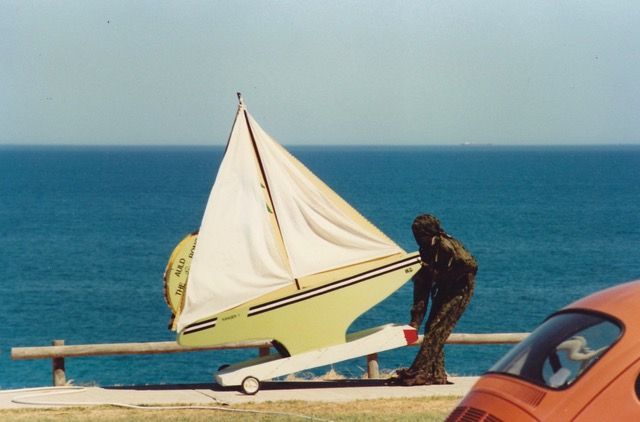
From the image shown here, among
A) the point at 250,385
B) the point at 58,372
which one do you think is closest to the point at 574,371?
the point at 250,385

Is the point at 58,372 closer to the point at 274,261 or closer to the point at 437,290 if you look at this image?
the point at 274,261

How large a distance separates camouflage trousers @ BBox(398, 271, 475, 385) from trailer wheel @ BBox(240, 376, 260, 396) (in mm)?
1795

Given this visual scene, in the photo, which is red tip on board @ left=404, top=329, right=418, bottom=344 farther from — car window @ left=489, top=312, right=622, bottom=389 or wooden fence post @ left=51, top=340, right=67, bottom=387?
car window @ left=489, top=312, right=622, bottom=389

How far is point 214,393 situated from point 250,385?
0.48 m

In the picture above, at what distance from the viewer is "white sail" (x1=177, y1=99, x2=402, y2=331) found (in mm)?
14055

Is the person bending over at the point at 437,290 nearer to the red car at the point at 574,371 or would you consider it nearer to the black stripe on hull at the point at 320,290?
the black stripe on hull at the point at 320,290

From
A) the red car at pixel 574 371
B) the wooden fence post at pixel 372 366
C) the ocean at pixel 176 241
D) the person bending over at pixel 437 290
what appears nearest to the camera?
the red car at pixel 574 371

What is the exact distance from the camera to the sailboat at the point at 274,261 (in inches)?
541

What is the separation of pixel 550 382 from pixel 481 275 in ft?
211

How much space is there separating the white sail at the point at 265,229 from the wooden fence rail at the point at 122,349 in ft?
3.32

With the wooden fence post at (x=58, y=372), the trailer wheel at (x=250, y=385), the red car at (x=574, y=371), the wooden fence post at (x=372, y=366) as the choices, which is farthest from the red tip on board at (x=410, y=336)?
the red car at (x=574, y=371)

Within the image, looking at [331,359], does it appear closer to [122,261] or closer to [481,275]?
[481,275]

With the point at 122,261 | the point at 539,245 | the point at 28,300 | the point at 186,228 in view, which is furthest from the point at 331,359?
the point at 186,228

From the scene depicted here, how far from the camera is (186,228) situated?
3917 inches
